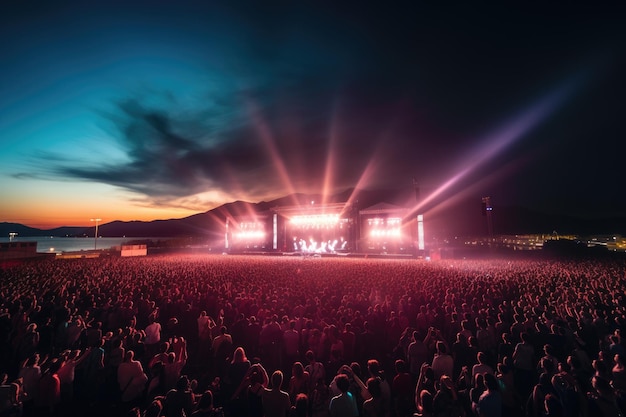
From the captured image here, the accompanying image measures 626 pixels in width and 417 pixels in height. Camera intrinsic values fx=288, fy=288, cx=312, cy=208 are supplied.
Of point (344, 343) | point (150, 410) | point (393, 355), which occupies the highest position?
point (150, 410)

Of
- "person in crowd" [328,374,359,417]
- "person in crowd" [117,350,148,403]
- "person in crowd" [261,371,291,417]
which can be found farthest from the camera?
"person in crowd" [117,350,148,403]

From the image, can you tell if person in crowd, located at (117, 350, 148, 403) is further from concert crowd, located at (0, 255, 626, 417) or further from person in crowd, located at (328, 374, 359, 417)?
person in crowd, located at (328, 374, 359, 417)

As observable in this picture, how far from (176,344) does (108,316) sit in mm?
5200

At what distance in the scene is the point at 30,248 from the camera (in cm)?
3042

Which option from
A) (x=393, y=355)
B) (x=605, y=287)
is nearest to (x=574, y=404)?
(x=393, y=355)

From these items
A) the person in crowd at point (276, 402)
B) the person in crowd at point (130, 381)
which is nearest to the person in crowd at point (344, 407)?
the person in crowd at point (276, 402)

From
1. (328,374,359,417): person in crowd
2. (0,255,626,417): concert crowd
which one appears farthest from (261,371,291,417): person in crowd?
(328,374,359,417): person in crowd

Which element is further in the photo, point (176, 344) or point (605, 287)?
point (605, 287)

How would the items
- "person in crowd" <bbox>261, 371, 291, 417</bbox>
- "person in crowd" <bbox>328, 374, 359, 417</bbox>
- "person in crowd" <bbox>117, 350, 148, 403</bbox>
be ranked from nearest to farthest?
"person in crowd" <bbox>328, 374, 359, 417</bbox>
"person in crowd" <bbox>261, 371, 291, 417</bbox>
"person in crowd" <bbox>117, 350, 148, 403</bbox>

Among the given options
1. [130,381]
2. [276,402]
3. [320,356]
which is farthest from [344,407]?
[130,381]

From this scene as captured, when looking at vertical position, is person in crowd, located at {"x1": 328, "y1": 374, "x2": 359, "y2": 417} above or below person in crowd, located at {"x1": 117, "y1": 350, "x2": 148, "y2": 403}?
above

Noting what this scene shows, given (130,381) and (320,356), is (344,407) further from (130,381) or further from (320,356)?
(130,381)

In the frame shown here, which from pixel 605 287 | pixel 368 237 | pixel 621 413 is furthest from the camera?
pixel 368 237

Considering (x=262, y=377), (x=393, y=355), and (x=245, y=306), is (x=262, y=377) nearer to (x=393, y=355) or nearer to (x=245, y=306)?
(x=393, y=355)
